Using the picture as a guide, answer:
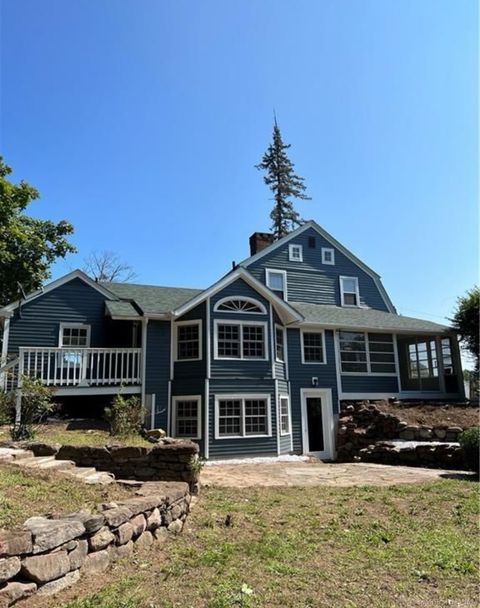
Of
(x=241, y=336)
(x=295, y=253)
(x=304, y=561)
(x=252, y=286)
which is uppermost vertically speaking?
(x=295, y=253)

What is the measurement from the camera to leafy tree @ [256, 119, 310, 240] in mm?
36344

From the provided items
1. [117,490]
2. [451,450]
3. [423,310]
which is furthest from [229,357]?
[423,310]

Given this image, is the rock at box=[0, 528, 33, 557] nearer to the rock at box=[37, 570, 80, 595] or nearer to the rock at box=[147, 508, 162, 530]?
the rock at box=[37, 570, 80, 595]

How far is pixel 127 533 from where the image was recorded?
13.5 feet

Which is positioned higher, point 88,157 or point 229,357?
point 88,157

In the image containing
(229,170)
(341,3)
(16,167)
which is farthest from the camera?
(16,167)

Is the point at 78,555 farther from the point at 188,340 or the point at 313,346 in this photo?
the point at 313,346

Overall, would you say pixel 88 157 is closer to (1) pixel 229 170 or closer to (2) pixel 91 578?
(1) pixel 229 170

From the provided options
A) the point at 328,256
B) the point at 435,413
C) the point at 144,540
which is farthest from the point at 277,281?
the point at 144,540

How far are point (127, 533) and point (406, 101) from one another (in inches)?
416

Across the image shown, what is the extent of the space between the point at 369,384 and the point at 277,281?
5885 millimetres

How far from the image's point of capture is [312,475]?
10.2 m

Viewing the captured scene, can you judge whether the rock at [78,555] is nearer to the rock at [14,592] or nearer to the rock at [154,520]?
the rock at [14,592]

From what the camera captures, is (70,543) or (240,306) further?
(240,306)
